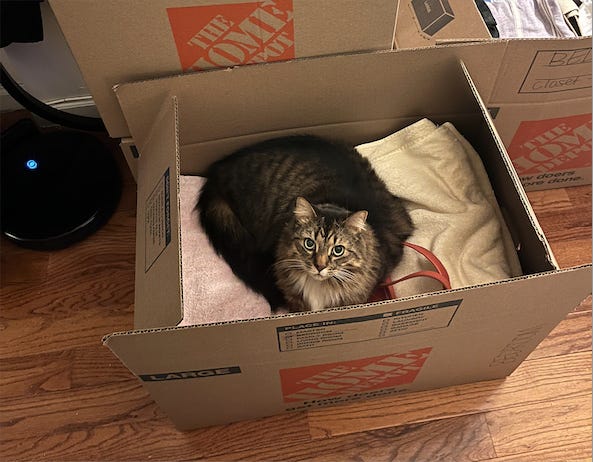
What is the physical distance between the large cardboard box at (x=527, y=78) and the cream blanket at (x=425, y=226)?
158 millimetres

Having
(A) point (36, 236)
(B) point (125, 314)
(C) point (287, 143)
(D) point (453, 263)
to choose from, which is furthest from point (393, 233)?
(A) point (36, 236)

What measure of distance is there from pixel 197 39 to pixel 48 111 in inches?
26.3

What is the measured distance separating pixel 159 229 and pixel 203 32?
410mm

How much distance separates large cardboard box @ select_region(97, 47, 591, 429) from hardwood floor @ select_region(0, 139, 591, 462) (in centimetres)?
6

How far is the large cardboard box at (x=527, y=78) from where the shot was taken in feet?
3.97

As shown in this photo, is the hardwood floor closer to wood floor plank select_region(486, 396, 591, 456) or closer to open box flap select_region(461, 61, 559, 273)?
wood floor plank select_region(486, 396, 591, 456)

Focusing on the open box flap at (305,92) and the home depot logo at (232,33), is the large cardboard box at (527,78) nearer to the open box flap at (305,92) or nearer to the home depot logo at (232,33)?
the open box flap at (305,92)

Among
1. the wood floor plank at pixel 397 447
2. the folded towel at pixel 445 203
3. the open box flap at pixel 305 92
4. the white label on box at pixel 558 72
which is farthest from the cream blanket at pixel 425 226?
the wood floor plank at pixel 397 447

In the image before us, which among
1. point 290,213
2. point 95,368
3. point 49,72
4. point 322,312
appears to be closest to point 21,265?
point 95,368

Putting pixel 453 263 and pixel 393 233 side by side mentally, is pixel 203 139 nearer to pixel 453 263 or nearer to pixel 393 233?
pixel 393 233

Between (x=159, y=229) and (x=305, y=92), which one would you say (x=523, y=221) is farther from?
(x=159, y=229)

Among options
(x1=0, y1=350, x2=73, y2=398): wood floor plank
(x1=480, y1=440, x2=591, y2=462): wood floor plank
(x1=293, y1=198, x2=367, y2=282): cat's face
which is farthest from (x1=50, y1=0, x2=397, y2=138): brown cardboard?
(x1=480, y1=440, x2=591, y2=462): wood floor plank

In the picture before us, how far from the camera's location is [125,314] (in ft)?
4.91

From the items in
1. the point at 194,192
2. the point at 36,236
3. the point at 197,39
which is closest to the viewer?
the point at 197,39
